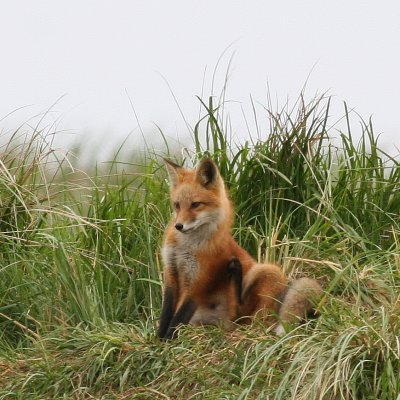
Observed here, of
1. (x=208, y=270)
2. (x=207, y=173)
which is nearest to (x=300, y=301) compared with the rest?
(x=208, y=270)

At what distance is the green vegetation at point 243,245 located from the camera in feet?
19.5

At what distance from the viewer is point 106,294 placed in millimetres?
7672

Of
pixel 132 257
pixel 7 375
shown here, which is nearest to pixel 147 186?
pixel 132 257

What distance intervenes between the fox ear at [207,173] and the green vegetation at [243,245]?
28.7 inches

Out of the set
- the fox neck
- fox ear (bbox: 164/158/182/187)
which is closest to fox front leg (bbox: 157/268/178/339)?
the fox neck

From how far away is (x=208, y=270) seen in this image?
23.3 ft

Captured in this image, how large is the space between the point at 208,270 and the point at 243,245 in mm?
991

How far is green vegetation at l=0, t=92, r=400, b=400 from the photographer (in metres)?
5.94

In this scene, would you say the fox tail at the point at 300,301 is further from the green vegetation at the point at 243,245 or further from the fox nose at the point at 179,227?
the fox nose at the point at 179,227

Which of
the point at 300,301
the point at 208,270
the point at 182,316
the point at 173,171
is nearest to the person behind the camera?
the point at 300,301

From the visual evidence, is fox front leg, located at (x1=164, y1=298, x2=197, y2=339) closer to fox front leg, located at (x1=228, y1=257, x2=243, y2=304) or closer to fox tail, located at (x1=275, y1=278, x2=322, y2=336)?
fox front leg, located at (x1=228, y1=257, x2=243, y2=304)

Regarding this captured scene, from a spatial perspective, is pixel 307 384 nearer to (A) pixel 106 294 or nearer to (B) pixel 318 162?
(A) pixel 106 294

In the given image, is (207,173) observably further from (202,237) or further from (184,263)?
(184,263)

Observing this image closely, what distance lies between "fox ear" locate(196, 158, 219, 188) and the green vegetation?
73cm
